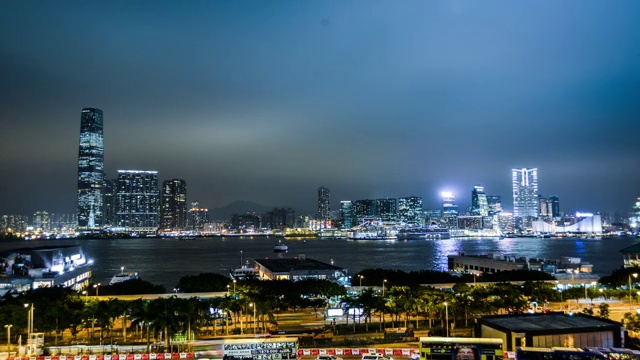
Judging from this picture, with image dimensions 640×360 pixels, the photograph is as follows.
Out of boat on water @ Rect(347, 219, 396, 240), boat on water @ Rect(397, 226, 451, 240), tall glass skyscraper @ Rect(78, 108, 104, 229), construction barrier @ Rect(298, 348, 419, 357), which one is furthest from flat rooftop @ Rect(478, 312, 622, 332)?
tall glass skyscraper @ Rect(78, 108, 104, 229)

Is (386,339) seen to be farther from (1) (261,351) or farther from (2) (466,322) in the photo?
(1) (261,351)

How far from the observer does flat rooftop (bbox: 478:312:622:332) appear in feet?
45.5

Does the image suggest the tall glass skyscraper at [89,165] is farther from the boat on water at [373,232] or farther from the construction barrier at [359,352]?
the construction barrier at [359,352]

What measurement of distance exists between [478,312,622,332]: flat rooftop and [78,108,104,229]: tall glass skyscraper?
631 feet

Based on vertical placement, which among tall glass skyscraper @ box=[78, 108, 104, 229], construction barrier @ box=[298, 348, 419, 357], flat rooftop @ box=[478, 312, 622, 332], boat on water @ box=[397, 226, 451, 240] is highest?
tall glass skyscraper @ box=[78, 108, 104, 229]

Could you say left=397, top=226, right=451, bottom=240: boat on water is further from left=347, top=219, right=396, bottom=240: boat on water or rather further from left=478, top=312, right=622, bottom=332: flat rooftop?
left=478, top=312, right=622, bottom=332: flat rooftop

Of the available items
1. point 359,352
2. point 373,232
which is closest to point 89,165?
point 373,232

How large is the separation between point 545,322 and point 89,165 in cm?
19822

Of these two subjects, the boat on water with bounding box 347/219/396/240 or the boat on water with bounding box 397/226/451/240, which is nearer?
Answer: the boat on water with bounding box 397/226/451/240

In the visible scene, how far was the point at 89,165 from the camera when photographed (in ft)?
627

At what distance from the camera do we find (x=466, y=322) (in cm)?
1983

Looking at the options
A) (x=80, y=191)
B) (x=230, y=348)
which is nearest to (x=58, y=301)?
(x=230, y=348)

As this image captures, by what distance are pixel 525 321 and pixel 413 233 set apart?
491ft

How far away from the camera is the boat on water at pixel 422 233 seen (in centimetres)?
15284
